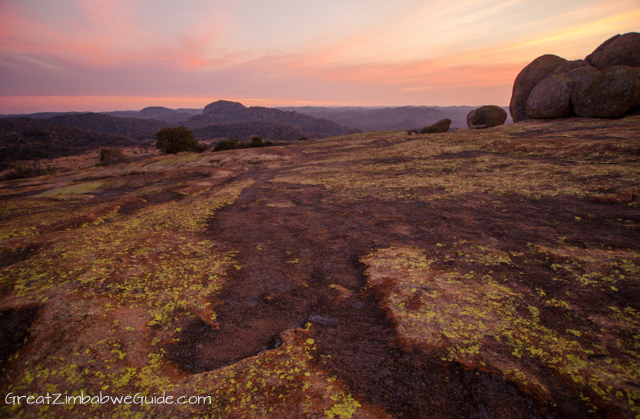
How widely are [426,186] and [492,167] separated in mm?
6002

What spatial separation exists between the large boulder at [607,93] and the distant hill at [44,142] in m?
167

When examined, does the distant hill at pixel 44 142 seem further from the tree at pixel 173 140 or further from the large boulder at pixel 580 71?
the large boulder at pixel 580 71

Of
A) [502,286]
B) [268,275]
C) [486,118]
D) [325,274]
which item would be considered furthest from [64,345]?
[486,118]

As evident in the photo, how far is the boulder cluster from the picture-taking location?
85.2 ft

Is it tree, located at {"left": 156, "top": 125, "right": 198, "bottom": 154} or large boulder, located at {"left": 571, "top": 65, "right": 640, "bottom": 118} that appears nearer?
large boulder, located at {"left": 571, "top": 65, "right": 640, "bottom": 118}

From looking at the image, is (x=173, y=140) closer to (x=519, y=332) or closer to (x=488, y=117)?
(x=488, y=117)

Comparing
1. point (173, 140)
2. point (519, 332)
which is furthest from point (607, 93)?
point (173, 140)

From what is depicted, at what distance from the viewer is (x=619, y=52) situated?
99.8 ft

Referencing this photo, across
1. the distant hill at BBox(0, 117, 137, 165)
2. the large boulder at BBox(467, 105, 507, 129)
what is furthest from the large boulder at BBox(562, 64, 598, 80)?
the distant hill at BBox(0, 117, 137, 165)

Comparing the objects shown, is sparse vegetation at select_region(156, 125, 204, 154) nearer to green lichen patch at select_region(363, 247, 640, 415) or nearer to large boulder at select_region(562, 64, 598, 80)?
green lichen patch at select_region(363, 247, 640, 415)

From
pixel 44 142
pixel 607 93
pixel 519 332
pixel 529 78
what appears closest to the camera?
pixel 519 332

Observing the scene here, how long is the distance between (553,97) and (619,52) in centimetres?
849

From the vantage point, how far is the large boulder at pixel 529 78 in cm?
3627

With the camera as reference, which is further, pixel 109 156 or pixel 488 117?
pixel 109 156
